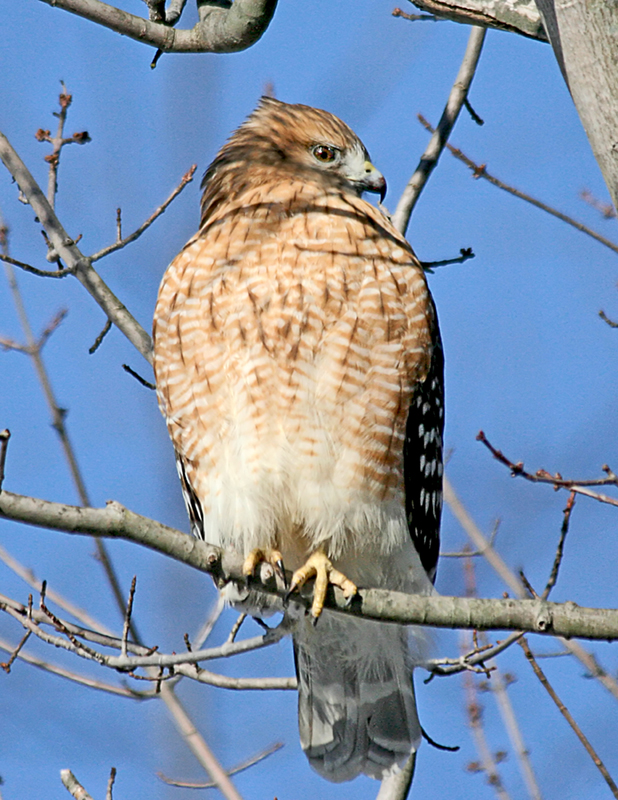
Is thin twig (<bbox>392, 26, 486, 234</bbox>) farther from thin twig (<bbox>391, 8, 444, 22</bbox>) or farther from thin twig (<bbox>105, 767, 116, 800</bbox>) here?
thin twig (<bbox>105, 767, 116, 800</bbox>)

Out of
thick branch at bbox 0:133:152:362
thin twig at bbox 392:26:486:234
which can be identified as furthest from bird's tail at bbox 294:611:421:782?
thin twig at bbox 392:26:486:234

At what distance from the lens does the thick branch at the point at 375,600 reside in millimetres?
2420

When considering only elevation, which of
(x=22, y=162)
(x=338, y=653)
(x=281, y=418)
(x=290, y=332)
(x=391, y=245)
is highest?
(x=22, y=162)

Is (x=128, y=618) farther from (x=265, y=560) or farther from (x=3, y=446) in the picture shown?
(x=3, y=446)

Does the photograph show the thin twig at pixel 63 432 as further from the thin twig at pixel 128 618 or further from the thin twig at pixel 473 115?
the thin twig at pixel 473 115

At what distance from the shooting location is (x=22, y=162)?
421cm

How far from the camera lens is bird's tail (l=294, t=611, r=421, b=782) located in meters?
4.31

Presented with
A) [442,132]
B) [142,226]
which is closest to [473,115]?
[442,132]

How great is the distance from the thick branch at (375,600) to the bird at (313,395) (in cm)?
32

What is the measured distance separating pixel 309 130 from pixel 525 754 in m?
2.99

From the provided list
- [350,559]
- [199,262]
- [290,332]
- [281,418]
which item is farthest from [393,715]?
[199,262]

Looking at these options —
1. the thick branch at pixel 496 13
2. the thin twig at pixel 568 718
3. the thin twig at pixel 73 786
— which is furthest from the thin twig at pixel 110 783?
the thick branch at pixel 496 13

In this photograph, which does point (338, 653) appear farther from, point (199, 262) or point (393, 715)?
point (199, 262)

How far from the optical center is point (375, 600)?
316cm
